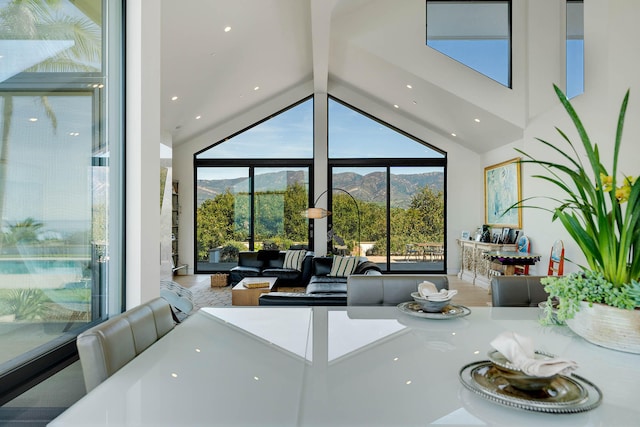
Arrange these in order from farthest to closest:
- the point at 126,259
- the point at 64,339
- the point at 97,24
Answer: the point at 126,259 → the point at 97,24 → the point at 64,339

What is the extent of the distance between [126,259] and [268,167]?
7150 mm

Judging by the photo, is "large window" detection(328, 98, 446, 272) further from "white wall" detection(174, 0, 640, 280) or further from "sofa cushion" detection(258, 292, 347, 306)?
"sofa cushion" detection(258, 292, 347, 306)

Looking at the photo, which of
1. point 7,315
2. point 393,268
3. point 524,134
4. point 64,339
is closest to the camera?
point 7,315

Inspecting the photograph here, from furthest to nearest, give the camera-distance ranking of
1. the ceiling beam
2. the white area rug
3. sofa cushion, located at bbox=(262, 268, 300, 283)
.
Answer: sofa cushion, located at bbox=(262, 268, 300, 283) < the white area rug < the ceiling beam

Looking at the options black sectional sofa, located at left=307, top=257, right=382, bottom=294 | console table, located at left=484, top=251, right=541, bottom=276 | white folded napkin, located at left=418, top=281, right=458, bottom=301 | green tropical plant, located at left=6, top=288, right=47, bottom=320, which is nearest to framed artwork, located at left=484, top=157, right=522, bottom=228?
console table, located at left=484, top=251, right=541, bottom=276

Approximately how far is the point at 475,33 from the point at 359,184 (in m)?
3.78

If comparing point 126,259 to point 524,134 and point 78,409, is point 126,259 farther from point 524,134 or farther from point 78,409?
point 524,134

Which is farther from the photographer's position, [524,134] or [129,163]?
[524,134]

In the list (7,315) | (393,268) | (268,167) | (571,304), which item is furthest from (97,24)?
(393,268)

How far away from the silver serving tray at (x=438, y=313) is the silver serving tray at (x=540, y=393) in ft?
2.00

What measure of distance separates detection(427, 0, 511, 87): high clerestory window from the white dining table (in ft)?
18.9

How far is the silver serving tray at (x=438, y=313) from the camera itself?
167cm

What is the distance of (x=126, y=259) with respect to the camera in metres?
2.06

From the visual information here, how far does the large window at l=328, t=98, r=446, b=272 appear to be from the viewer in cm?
882
